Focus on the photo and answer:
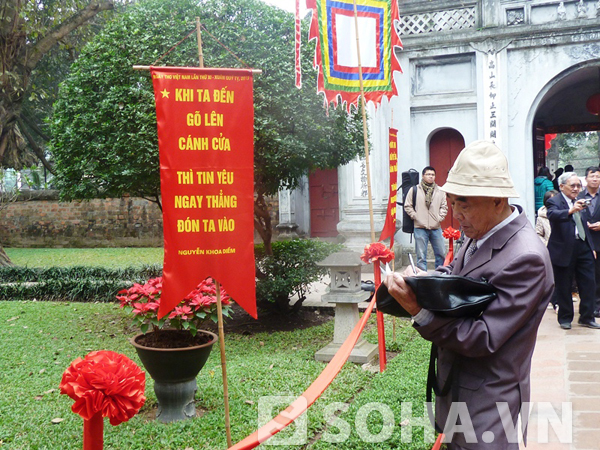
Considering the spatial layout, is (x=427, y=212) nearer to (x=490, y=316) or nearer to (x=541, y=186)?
(x=541, y=186)

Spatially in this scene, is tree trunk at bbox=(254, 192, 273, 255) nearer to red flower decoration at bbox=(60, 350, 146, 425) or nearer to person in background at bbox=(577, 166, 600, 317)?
person in background at bbox=(577, 166, 600, 317)

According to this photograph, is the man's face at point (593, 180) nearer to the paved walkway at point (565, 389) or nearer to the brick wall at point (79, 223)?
the paved walkway at point (565, 389)

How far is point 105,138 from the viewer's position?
7.41 meters

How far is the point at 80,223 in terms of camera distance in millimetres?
19219

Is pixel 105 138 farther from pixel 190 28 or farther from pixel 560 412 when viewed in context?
pixel 560 412

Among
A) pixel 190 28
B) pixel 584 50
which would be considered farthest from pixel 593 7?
pixel 190 28

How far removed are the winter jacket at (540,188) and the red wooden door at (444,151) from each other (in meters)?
1.71

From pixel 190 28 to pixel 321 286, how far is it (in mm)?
5161


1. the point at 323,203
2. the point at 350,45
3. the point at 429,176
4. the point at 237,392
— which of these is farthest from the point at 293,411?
the point at 323,203

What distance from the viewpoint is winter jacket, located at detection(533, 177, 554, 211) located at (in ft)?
39.5

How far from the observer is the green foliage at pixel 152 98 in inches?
283

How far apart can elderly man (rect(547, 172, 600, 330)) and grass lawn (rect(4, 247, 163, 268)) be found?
914cm

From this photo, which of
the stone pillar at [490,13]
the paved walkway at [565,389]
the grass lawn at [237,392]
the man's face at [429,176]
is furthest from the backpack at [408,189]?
the stone pillar at [490,13]

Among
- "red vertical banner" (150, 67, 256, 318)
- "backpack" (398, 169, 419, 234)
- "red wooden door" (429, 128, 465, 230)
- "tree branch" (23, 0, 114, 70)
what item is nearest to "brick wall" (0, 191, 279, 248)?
"tree branch" (23, 0, 114, 70)
